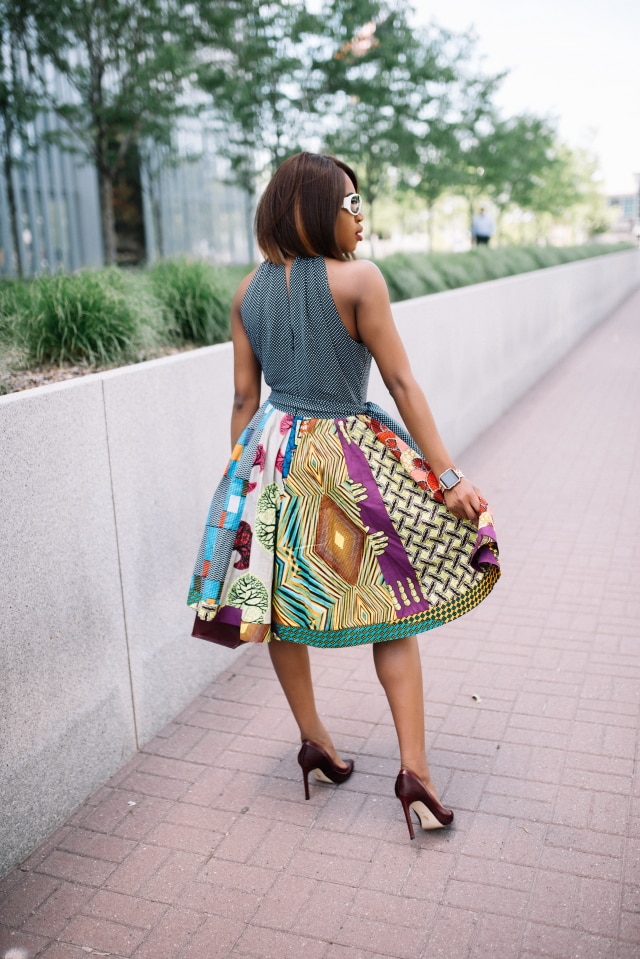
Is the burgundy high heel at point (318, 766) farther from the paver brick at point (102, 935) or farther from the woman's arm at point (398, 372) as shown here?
the woman's arm at point (398, 372)

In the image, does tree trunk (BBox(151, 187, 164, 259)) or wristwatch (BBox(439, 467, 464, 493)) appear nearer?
wristwatch (BBox(439, 467, 464, 493))

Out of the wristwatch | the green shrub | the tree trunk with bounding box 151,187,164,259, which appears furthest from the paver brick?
the tree trunk with bounding box 151,187,164,259

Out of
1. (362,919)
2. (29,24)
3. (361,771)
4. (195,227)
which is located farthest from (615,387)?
(195,227)

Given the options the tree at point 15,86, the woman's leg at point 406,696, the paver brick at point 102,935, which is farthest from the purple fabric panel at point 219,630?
the tree at point 15,86

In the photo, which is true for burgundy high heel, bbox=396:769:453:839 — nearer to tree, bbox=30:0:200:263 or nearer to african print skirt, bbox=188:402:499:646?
african print skirt, bbox=188:402:499:646

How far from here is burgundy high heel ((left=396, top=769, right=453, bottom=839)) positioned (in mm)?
2939

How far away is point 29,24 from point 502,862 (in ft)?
37.8

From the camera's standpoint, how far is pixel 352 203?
281 cm

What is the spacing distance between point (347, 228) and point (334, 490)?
0.77m

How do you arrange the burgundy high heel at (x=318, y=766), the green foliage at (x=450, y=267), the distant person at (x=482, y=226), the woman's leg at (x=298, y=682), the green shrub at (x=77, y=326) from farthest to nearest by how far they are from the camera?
the distant person at (x=482, y=226) < the green foliage at (x=450, y=267) < the green shrub at (x=77, y=326) < the burgundy high heel at (x=318, y=766) < the woman's leg at (x=298, y=682)

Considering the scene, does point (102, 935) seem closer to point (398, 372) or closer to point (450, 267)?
point (398, 372)

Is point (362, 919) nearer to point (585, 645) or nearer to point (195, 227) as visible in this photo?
point (585, 645)

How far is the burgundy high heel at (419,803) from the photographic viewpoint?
294cm

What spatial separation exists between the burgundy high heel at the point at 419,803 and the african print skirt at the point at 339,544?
0.46 metres
